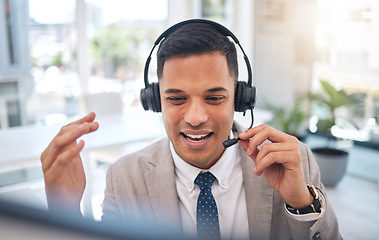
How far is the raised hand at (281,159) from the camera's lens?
0.84 meters

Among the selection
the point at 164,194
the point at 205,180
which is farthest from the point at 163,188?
the point at 205,180

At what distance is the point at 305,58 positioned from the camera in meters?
4.70

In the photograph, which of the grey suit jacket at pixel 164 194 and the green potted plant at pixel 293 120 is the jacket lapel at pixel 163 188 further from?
the green potted plant at pixel 293 120

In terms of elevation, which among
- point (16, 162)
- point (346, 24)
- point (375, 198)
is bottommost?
point (375, 198)

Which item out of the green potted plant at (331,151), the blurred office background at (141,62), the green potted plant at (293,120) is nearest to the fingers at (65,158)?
the blurred office background at (141,62)

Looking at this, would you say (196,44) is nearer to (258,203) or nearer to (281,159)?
(281,159)

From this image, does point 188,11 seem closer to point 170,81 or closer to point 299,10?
point 299,10

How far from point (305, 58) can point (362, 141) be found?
126 centimetres

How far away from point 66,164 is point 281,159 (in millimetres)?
476

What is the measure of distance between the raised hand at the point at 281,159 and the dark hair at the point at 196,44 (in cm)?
24

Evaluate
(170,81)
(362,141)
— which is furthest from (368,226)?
(170,81)

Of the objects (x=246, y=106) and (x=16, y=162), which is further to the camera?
(x=16, y=162)

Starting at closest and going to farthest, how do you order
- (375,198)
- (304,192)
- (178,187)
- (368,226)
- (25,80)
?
(304,192), (178,187), (368,226), (375,198), (25,80)

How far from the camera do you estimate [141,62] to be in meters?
4.67
